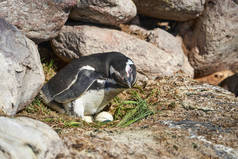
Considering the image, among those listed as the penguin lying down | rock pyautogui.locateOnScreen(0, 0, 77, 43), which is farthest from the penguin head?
rock pyautogui.locateOnScreen(0, 0, 77, 43)

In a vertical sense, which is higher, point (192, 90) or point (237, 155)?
point (237, 155)

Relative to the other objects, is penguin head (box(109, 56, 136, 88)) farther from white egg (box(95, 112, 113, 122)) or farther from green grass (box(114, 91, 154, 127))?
white egg (box(95, 112, 113, 122))

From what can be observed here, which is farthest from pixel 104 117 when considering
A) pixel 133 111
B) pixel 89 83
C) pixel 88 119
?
pixel 89 83

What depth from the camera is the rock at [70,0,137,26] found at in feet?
11.3

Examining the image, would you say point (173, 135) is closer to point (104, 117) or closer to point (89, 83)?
point (89, 83)

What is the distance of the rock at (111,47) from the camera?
144 inches

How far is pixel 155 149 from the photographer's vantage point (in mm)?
1988

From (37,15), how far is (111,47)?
0.97m

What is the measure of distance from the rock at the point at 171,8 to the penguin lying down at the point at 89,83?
1.30m

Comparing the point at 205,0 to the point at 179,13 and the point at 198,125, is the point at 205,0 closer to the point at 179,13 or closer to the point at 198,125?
the point at 179,13

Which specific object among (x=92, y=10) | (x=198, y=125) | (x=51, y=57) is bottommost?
(x=51, y=57)

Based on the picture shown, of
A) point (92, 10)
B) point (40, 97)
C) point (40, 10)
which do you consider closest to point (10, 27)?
point (40, 10)

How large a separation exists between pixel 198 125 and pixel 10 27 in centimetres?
158

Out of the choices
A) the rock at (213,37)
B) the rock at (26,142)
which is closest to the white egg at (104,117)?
the rock at (26,142)
